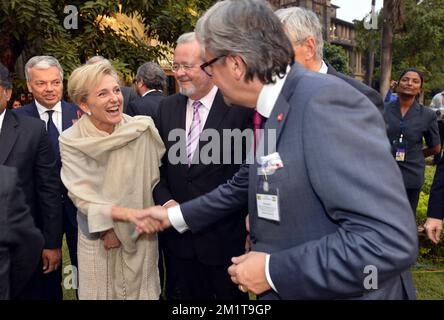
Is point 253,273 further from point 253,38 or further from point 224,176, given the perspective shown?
point 224,176

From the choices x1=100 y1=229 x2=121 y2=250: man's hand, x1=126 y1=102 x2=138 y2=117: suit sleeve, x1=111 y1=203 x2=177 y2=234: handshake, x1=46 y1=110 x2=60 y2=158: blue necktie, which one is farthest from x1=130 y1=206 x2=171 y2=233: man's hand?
x1=126 y1=102 x2=138 y2=117: suit sleeve

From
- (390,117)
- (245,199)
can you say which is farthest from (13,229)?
(390,117)

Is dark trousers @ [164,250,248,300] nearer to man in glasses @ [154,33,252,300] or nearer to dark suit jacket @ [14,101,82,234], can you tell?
man in glasses @ [154,33,252,300]

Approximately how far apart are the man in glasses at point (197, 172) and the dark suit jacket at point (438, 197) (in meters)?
1.40

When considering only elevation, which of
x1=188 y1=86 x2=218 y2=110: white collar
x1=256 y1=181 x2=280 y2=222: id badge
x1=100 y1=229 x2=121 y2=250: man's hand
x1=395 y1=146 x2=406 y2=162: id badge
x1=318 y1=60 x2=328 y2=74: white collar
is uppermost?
x1=318 y1=60 x2=328 y2=74: white collar

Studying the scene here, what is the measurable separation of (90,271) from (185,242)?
65 cm

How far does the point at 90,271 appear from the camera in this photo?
2812 millimetres

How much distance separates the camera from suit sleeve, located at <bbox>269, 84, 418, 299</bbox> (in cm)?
119

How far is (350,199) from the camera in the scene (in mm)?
1192

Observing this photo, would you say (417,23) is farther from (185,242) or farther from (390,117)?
(185,242)

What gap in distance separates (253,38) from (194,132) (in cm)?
145

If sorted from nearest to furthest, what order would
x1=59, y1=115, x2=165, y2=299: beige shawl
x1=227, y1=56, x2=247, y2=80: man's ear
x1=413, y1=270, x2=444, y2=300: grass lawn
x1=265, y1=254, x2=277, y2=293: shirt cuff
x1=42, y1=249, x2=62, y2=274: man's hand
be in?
x1=265, y1=254, x2=277, y2=293: shirt cuff, x1=227, y1=56, x2=247, y2=80: man's ear, x1=59, y1=115, x2=165, y2=299: beige shawl, x1=42, y1=249, x2=62, y2=274: man's hand, x1=413, y1=270, x2=444, y2=300: grass lawn

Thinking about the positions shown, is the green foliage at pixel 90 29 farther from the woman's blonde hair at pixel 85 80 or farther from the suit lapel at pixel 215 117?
the suit lapel at pixel 215 117

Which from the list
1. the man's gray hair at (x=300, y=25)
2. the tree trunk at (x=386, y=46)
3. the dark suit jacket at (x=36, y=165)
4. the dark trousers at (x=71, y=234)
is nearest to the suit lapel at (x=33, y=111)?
the dark suit jacket at (x=36, y=165)
